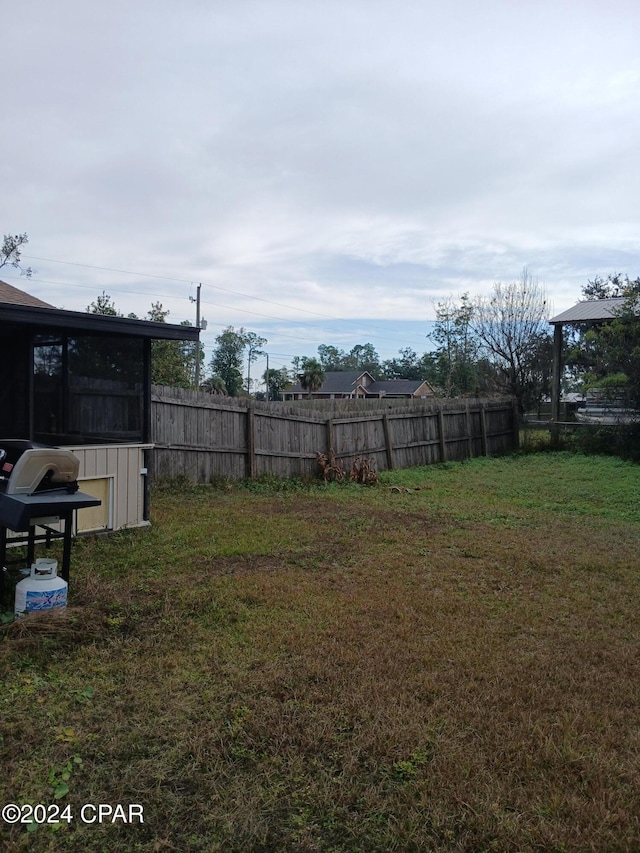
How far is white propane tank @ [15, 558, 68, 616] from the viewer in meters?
3.56

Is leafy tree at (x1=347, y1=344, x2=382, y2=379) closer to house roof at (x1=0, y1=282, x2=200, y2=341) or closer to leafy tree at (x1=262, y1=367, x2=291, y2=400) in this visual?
leafy tree at (x1=262, y1=367, x2=291, y2=400)

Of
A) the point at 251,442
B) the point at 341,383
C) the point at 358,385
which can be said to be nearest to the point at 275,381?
the point at 341,383

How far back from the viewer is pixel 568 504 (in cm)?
870

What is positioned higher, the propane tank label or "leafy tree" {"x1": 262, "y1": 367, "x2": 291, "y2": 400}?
"leafy tree" {"x1": 262, "y1": 367, "x2": 291, "y2": 400}

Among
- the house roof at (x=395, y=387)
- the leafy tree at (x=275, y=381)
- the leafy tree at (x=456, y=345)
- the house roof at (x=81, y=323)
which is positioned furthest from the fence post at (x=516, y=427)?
the leafy tree at (x=275, y=381)

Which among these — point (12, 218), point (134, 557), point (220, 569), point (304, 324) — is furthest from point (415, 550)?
point (304, 324)

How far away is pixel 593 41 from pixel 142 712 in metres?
8.55

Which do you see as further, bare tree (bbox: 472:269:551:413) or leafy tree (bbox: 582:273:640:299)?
leafy tree (bbox: 582:273:640:299)

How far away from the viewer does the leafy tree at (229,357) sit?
156ft

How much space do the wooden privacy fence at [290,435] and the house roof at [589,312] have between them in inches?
212

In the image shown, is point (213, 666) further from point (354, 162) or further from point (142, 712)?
point (354, 162)

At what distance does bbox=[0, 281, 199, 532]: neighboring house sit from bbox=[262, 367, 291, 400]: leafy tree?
44040 millimetres

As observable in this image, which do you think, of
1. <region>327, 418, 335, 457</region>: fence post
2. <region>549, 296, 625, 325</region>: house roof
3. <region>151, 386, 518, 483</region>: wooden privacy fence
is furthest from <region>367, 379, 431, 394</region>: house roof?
<region>327, 418, 335, 457</region>: fence post

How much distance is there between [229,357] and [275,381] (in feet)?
15.4
